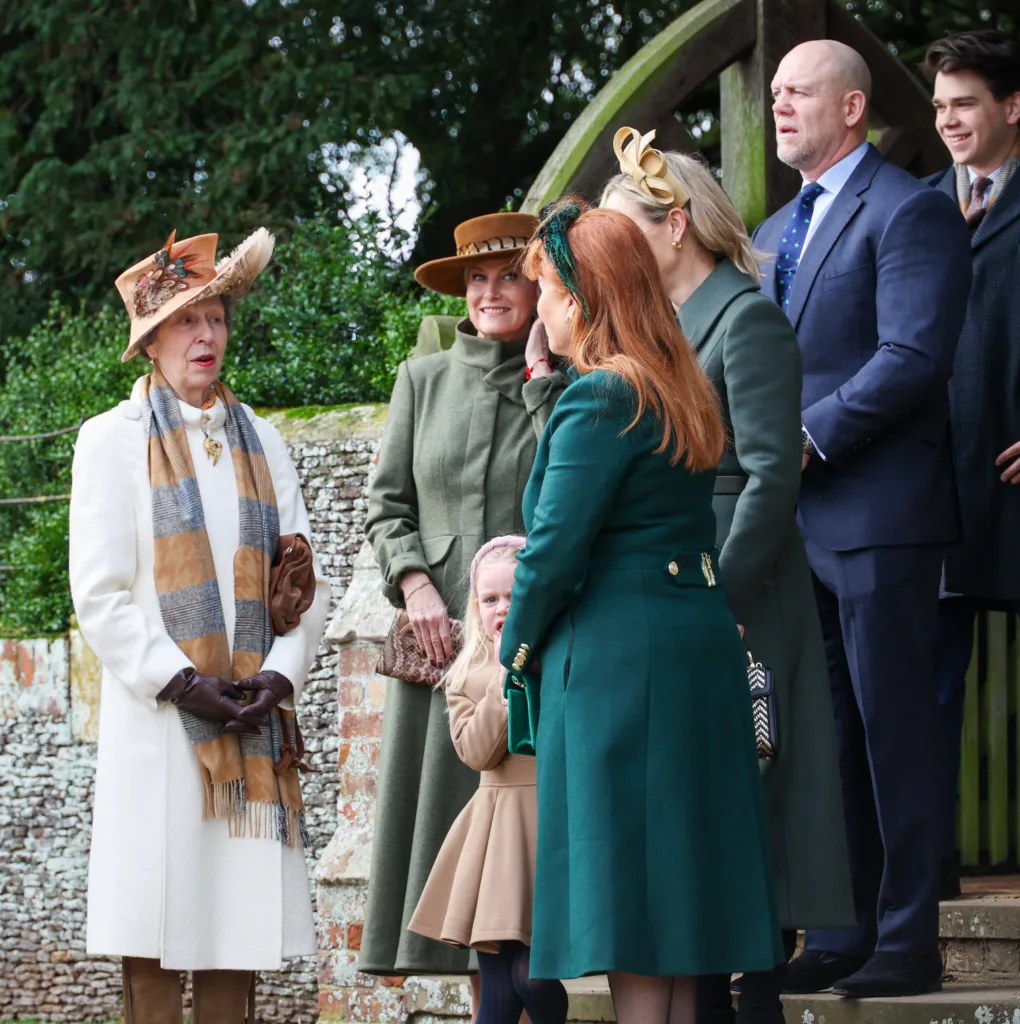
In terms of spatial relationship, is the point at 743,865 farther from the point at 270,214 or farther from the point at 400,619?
the point at 270,214

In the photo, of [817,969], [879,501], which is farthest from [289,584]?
[817,969]

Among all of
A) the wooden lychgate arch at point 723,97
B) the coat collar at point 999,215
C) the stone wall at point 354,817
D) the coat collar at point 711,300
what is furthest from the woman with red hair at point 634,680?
the stone wall at point 354,817

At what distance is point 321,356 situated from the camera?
31.0ft

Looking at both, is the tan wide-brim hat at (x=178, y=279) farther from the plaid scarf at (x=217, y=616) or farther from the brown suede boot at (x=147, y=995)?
the brown suede boot at (x=147, y=995)

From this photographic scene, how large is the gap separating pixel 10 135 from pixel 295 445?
3.80 m

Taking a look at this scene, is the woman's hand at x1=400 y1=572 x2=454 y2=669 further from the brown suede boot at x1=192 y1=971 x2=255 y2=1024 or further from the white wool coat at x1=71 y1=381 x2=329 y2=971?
the brown suede boot at x1=192 y1=971 x2=255 y2=1024

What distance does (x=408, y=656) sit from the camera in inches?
194

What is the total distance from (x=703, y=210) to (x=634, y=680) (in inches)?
48.8

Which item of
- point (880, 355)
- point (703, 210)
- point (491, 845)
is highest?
point (703, 210)

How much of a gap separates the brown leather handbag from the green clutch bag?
997mm

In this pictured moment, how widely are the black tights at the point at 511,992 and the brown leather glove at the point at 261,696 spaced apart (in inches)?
32.0

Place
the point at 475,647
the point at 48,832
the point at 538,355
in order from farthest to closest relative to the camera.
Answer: the point at 48,832 → the point at 538,355 → the point at 475,647

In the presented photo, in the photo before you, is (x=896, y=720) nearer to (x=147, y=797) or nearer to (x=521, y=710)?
(x=521, y=710)

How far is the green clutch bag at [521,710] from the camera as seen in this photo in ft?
12.3
